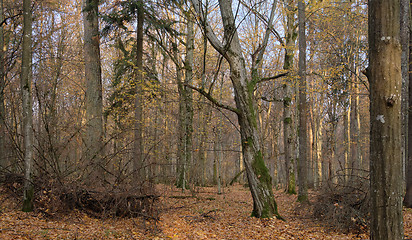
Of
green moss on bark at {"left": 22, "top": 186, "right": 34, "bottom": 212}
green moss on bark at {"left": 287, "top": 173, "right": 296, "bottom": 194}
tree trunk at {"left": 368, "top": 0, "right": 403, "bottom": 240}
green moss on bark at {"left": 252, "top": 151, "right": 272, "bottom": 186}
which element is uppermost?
tree trunk at {"left": 368, "top": 0, "right": 403, "bottom": 240}

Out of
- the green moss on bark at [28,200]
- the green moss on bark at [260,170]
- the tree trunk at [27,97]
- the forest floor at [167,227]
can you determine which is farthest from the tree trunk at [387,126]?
the green moss on bark at [28,200]

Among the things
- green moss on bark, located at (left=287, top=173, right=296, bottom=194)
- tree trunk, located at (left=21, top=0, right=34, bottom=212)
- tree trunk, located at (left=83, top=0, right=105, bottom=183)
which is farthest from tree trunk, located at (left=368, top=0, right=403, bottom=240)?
green moss on bark, located at (left=287, top=173, right=296, bottom=194)

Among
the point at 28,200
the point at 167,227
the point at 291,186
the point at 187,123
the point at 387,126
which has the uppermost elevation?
the point at 187,123

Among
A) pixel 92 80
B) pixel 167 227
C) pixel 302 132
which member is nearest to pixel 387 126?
pixel 167 227

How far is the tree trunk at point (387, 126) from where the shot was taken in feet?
9.87

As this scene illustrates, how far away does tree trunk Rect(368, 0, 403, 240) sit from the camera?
301 centimetres

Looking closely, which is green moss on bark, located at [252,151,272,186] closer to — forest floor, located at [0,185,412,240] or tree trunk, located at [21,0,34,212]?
forest floor, located at [0,185,412,240]

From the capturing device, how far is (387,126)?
3.02 meters

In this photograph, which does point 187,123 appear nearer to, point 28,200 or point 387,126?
point 28,200

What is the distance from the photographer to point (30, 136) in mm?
6113

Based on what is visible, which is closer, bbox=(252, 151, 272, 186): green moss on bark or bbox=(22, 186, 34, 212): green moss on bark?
bbox=(22, 186, 34, 212): green moss on bark

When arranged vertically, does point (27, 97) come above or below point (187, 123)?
above

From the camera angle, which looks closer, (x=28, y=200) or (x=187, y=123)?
(x=28, y=200)

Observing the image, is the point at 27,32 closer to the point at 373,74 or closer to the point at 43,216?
the point at 43,216
